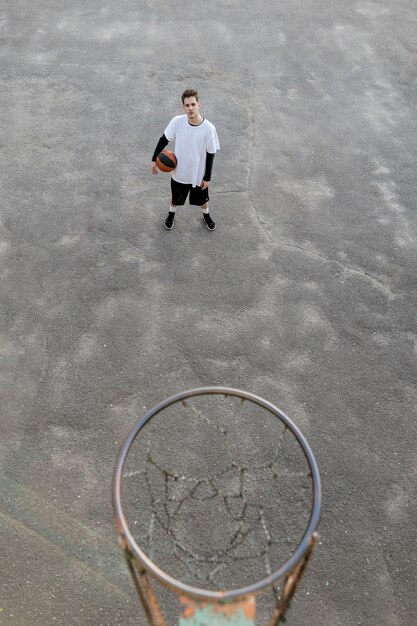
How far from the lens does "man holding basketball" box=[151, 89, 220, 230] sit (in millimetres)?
7277

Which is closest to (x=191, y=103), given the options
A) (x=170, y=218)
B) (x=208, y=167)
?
(x=208, y=167)

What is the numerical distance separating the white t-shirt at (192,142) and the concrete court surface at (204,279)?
3.59 ft

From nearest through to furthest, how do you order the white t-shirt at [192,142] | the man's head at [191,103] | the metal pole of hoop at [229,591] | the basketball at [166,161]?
the metal pole of hoop at [229,591] → the man's head at [191,103] → the white t-shirt at [192,142] → the basketball at [166,161]

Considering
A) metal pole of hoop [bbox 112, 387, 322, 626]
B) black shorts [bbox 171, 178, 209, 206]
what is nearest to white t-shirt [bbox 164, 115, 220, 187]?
black shorts [bbox 171, 178, 209, 206]

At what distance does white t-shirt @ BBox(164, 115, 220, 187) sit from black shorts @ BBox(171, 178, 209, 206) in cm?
24

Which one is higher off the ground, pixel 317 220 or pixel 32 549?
pixel 317 220

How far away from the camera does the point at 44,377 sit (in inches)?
269

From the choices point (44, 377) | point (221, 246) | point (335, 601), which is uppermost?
point (221, 246)

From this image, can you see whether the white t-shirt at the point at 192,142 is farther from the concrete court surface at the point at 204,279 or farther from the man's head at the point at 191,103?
the concrete court surface at the point at 204,279

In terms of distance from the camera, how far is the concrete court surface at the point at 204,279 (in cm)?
568

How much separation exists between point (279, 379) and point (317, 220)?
3003mm

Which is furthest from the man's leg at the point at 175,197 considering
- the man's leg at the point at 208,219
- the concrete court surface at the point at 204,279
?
the man's leg at the point at 208,219

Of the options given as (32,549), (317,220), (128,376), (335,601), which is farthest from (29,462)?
(317,220)

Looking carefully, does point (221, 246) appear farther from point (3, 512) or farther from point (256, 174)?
point (3, 512)
